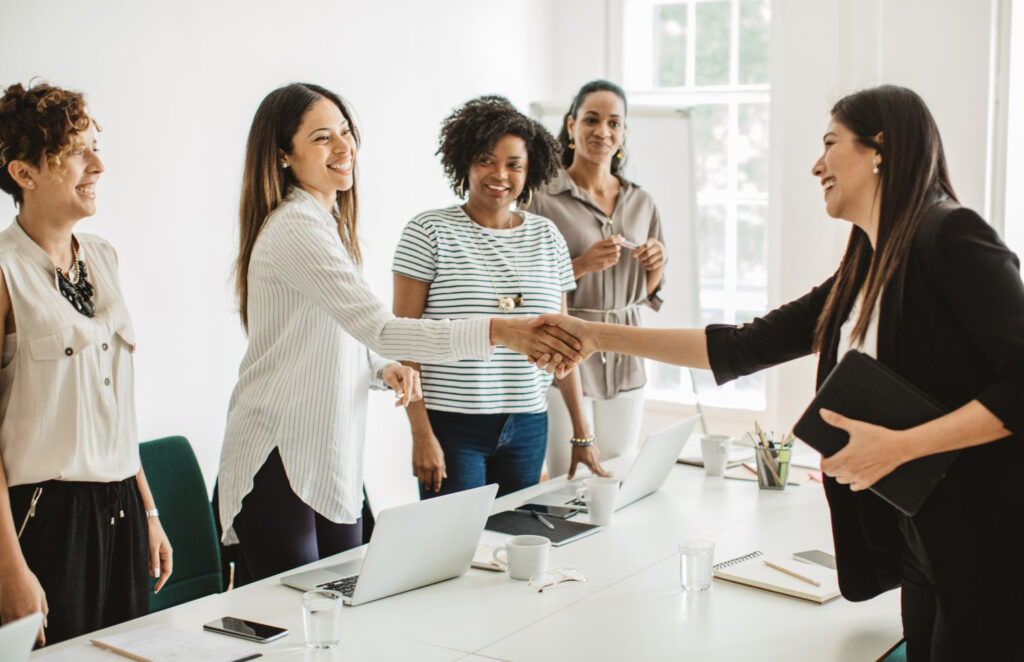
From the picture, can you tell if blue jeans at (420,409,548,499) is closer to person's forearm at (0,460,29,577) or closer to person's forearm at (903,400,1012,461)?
person's forearm at (0,460,29,577)

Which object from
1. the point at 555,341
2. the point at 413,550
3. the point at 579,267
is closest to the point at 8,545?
the point at 413,550

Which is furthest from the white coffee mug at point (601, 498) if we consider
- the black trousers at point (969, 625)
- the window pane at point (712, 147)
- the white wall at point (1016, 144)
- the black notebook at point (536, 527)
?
the window pane at point (712, 147)

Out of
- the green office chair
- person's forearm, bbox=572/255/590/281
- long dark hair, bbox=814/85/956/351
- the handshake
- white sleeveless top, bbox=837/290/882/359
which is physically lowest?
the green office chair

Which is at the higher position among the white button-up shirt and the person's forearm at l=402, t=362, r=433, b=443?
the white button-up shirt

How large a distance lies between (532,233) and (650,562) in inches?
43.9

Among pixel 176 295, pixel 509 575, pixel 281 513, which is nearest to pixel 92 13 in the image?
pixel 176 295

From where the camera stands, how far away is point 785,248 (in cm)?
494

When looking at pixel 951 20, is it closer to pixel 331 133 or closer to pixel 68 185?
pixel 331 133

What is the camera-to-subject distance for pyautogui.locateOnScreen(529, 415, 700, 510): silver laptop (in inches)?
87.5

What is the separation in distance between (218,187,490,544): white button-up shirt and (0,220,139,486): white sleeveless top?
0.23 m

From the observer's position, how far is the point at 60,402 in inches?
71.4

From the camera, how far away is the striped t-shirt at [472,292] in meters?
2.48

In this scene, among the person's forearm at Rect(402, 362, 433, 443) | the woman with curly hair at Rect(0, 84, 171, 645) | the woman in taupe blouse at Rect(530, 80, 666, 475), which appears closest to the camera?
the woman with curly hair at Rect(0, 84, 171, 645)

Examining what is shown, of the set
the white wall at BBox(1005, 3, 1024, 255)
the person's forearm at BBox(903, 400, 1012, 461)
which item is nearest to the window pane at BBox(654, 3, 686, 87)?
the white wall at BBox(1005, 3, 1024, 255)
